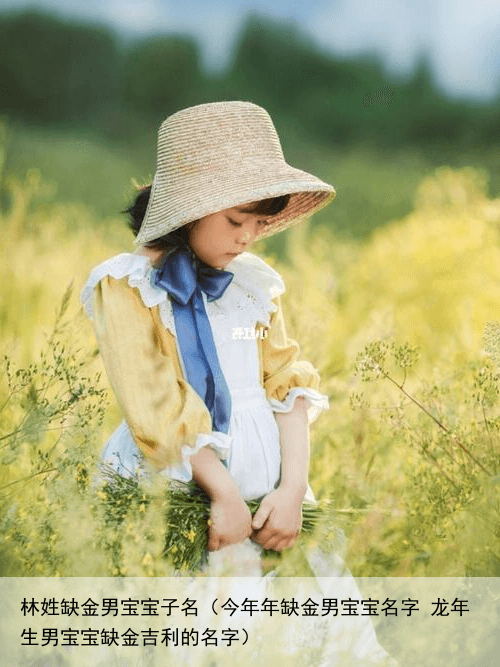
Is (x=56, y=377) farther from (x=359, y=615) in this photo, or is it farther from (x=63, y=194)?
(x=63, y=194)

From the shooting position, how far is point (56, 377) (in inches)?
66.4

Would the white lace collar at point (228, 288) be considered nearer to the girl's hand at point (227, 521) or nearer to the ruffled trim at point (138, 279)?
the ruffled trim at point (138, 279)

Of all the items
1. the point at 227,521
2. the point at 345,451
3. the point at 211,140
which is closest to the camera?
the point at 227,521

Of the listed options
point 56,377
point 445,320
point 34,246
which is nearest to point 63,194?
point 34,246

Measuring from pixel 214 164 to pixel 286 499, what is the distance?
22.4 inches

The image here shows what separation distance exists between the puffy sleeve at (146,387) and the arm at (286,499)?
121 millimetres

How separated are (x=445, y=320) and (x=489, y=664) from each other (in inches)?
76.2

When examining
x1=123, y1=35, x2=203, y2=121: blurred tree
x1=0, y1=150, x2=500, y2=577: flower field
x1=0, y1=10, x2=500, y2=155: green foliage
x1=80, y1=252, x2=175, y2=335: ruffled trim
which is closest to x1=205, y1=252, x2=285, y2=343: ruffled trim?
x1=80, y1=252, x2=175, y2=335: ruffled trim

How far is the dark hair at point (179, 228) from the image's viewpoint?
5.49 ft

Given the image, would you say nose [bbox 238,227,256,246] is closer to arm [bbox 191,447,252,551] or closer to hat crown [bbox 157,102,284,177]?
hat crown [bbox 157,102,284,177]

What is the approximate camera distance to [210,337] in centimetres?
163

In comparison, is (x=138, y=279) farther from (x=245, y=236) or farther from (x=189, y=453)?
(x=189, y=453)

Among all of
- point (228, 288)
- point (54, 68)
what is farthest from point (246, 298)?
point (54, 68)

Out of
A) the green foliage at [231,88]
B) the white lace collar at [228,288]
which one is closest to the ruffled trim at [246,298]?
the white lace collar at [228,288]
